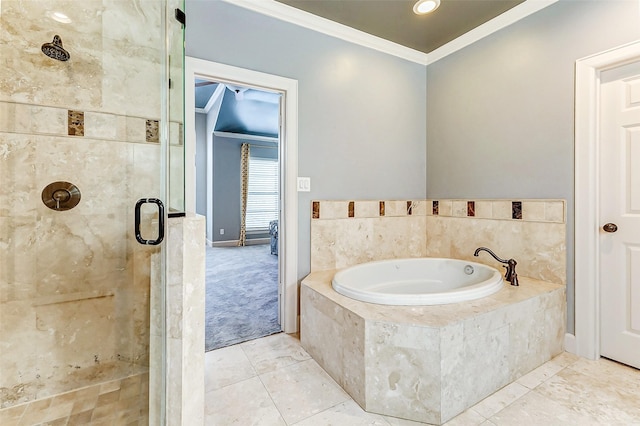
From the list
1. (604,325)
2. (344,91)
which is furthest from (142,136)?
(604,325)

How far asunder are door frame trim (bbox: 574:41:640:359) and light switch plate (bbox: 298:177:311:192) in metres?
1.89

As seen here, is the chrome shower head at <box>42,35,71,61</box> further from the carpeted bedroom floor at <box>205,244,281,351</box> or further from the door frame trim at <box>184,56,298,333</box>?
the carpeted bedroom floor at <box>205,244,281,351</box>

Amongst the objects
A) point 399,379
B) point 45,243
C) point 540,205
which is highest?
point 540,205

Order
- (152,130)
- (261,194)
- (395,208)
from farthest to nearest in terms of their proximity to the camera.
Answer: (261,194), (395,208), (152,130)

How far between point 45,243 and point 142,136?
29.4 inches

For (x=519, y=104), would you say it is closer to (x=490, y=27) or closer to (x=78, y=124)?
(x=490, y=27)

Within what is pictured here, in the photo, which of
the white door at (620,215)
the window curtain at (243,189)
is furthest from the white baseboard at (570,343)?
the window curtain at (243,189)

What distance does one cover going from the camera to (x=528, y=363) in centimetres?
172

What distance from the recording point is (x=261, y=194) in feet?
22.5

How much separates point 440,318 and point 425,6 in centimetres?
216

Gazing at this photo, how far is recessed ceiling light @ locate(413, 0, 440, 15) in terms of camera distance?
2055mm

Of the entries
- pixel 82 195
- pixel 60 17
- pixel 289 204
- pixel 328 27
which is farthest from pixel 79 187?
pixel 328 27

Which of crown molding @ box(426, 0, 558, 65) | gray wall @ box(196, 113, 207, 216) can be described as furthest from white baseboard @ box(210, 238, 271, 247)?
crown molding @ box(426, 0, 558, 65)

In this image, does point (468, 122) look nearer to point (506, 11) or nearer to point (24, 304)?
point (506, 11)
